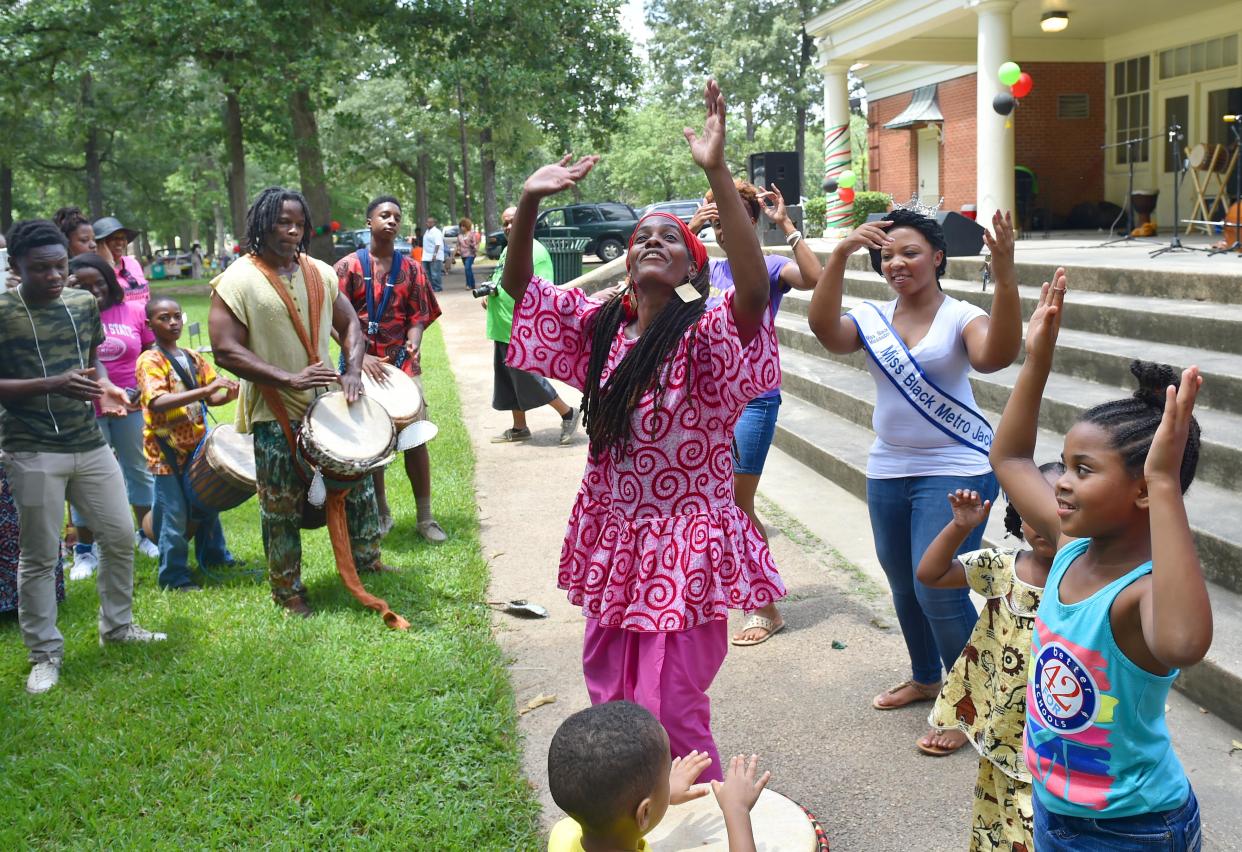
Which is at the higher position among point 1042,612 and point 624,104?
Result: point 624,104

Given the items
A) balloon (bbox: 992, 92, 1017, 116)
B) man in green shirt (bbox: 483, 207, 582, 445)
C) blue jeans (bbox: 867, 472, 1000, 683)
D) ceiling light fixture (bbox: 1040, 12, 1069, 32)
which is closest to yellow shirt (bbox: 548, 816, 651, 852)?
blue jeans (bbox: 867, 472, 1000, 683)

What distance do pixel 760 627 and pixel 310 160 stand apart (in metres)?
Answer: 25.1

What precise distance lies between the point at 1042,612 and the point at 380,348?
17.5 feet

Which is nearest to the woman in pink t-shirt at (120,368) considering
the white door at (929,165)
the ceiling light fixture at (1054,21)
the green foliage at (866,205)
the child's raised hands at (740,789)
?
the child's raised hands at (740,789)

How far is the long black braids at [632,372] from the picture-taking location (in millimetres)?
3168

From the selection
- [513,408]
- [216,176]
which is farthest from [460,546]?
[216,176]

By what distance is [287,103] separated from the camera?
27984mm

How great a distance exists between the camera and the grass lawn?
3.73m

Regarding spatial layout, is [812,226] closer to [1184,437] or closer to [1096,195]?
[1096,195]

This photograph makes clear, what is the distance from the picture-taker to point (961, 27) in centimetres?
1753

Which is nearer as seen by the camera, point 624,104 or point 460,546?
point 460,546

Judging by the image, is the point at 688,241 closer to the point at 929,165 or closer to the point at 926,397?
the point at 926,397

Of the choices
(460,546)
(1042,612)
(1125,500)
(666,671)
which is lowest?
(460,546)

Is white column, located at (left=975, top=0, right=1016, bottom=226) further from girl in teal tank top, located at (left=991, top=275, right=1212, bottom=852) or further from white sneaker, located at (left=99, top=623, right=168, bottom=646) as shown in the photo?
girl in teal tank top, located at (left=991, top=275, right=1212, bottom=852)
